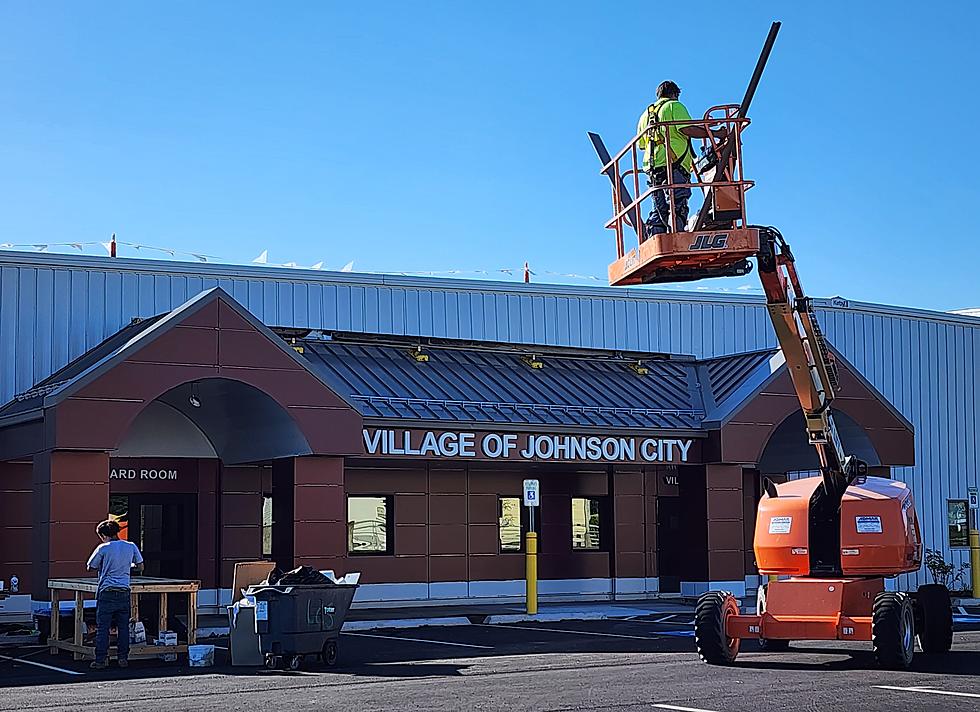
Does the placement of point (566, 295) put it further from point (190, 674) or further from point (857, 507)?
point (190, 674)

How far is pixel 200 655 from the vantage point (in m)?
17.5

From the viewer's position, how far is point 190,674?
16703 millimetres

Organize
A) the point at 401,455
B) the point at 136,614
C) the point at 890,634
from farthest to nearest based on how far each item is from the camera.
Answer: the point at 401,455, the point at 136,614, the point at 890,634

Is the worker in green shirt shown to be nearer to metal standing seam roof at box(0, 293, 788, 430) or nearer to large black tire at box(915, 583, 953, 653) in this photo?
large black tire at box(915, 583, 953, 653)

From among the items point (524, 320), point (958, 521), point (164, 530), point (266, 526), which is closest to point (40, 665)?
point (164, 530)

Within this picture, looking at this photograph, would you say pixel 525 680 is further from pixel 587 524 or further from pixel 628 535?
pixel 628 535

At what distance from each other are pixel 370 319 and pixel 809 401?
14191 mm

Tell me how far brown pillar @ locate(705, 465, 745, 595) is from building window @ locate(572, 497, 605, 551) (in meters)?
4.69

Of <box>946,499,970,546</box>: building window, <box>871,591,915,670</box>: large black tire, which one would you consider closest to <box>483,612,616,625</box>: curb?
<box>871,591,915,670</box>: large black tire

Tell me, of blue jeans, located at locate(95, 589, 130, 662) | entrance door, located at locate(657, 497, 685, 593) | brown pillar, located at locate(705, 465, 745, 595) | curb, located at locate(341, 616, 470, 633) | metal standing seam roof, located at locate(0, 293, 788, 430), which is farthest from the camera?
entrance door, located at locate(657, 497, 685, 593)

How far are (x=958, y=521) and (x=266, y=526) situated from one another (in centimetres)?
1871

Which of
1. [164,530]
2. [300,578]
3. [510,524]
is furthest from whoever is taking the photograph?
[510,524]

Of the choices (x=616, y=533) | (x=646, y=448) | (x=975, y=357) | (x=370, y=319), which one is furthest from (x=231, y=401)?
(x=975, y=357)

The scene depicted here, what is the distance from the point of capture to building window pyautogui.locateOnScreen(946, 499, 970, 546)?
1438 inches
